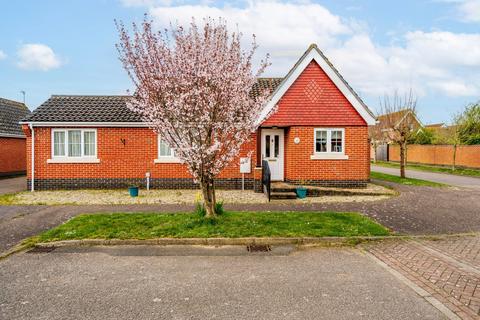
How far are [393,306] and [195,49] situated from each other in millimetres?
6843

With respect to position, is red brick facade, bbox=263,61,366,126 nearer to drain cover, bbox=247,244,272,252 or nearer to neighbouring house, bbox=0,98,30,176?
drain cover, bbox=247,244,272,252

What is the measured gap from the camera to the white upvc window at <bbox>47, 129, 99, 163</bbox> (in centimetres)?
1728

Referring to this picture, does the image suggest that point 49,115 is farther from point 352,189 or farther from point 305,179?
point 352,189

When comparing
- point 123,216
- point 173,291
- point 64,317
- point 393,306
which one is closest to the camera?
point 64,317

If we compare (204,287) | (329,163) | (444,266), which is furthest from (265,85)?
(204,287)

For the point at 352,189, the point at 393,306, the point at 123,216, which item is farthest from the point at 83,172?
the point at 393,306

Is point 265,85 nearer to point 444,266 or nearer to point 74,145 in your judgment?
point 74,145

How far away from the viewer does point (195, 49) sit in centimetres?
890

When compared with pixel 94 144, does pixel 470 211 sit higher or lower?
lower

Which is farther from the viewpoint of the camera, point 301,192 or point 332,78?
point 332,78

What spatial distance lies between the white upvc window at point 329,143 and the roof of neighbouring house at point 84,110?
3.58m

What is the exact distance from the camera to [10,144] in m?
24.7

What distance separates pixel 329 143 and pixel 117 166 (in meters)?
9.96

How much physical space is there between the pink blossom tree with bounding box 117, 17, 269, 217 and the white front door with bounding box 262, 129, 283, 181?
8600mm
